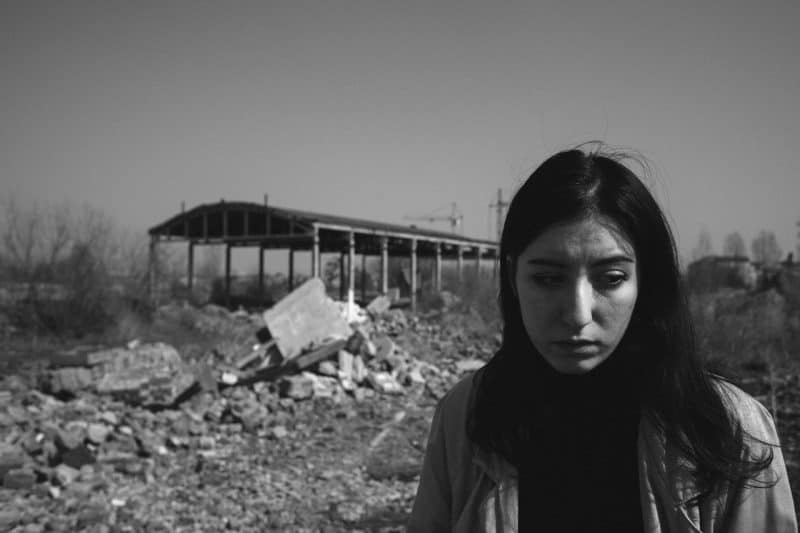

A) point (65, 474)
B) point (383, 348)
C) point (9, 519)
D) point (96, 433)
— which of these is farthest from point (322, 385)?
point (9, 519)

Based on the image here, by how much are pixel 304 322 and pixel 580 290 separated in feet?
35.8

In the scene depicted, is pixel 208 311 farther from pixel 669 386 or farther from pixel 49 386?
pixel 669 386

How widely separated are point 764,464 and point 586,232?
0.71 m

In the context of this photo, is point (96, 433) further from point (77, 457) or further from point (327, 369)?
point (327, 369)

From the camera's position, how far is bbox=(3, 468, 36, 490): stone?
17.3ft

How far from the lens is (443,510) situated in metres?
1.50

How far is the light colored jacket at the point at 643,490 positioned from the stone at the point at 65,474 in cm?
548

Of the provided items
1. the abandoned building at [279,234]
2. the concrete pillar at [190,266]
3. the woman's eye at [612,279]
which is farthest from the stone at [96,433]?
the concrete pillar at [190,266]

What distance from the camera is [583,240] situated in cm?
132

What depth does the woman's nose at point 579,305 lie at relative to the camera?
1.29 meters

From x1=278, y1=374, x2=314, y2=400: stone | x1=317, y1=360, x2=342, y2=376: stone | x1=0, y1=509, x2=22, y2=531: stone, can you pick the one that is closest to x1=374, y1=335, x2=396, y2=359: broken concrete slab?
x1=317, y1=360, x2=342, y2=376: stone

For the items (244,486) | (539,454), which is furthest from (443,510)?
(244,486)

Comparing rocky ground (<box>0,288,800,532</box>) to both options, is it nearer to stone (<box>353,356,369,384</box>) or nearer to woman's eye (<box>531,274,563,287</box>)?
stone (<box>353,356,369,384</box>)

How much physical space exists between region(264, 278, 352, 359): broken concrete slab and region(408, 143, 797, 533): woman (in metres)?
10.2
